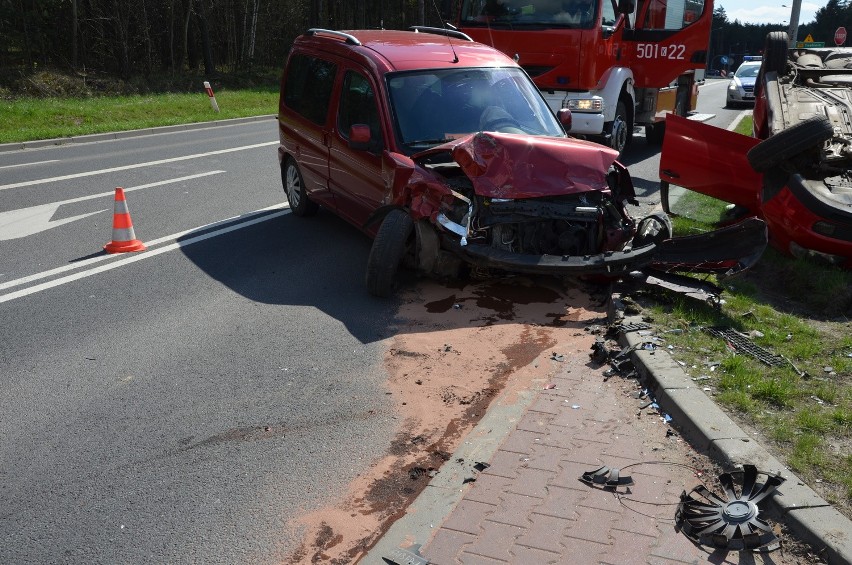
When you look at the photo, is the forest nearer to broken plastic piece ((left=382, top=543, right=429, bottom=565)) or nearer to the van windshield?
the van windshield

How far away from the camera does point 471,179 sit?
6.71m

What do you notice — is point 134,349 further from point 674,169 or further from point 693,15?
point 693,15

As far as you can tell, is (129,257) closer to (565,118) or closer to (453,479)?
(565,118)

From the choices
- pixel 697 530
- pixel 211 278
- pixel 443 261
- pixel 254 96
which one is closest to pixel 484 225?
pixel 443 261

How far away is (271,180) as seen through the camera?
13.0 metres

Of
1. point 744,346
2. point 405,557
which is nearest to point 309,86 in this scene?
point 744,346

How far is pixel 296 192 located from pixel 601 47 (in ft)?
19.0

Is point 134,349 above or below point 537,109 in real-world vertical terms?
below

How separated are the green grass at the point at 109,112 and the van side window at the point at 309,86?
35.6ft

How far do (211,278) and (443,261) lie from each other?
235 centimetres

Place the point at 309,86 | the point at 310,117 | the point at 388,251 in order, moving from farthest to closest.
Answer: the point at 309,86 → the point at 310,117 → the point at 388,251

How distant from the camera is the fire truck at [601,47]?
498 inches

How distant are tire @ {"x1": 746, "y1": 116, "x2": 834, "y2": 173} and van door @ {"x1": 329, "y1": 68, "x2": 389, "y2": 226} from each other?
3447 millimetres

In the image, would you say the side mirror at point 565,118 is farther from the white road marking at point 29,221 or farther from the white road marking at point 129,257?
the white road marking at point 29,221
